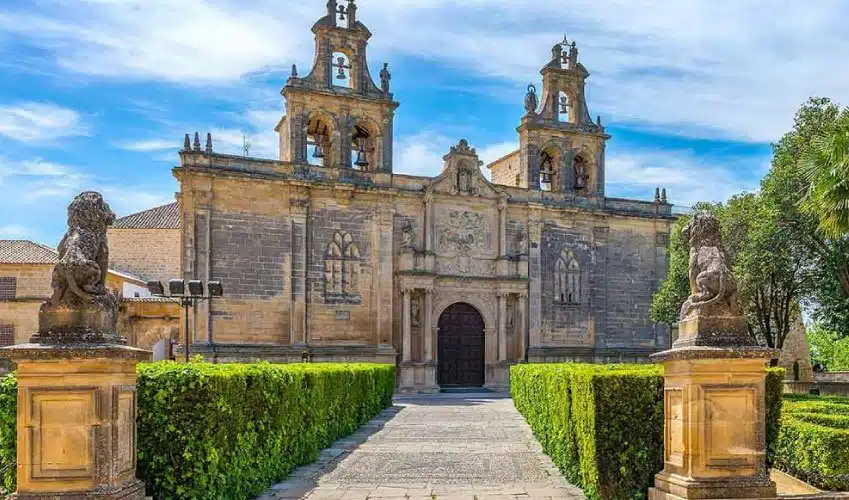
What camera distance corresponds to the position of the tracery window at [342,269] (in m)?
27.1

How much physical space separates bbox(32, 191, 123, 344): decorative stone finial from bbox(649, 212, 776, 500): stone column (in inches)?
194

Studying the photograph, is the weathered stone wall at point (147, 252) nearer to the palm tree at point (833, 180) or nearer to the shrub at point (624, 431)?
the palm tree at point (833, 180)

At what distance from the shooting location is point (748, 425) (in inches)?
272

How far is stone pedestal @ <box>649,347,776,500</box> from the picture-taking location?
6.82 metres

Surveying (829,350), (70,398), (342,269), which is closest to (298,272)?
(342,269)

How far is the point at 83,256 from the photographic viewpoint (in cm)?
620

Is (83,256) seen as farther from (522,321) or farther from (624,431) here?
(522,321)

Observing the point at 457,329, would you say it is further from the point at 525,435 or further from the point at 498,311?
the point at 525,435

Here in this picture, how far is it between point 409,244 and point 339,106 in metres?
5.53

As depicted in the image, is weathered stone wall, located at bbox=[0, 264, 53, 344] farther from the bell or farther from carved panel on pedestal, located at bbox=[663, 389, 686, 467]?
carved panel on pedestal, located at bbox=[663, 389, 686, 467]

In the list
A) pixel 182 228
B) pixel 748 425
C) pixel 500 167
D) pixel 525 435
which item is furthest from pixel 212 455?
pixel 500 167

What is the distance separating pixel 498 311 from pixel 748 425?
22529 millimetres

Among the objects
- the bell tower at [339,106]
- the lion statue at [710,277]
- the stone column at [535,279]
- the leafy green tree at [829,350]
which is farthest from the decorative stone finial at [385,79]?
the leafy green tree at [829,350]

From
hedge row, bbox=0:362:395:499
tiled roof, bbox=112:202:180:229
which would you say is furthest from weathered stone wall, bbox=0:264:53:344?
hedge row, bbox=0:362:395:499
